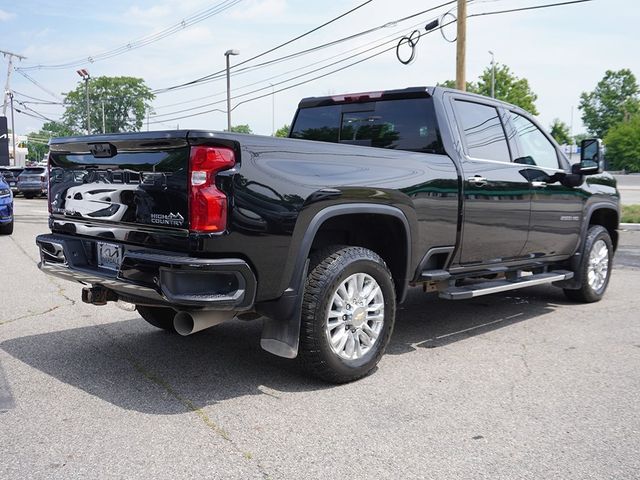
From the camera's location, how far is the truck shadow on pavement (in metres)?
3.94

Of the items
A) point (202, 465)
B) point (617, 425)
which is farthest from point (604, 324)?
point (202, 465)

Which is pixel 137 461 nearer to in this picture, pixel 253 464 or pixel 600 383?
pixel 253 464

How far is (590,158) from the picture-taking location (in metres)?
6.27

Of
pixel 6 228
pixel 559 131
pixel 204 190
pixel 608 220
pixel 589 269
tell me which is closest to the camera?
pixel 204 190

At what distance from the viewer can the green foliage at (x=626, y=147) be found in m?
64.1

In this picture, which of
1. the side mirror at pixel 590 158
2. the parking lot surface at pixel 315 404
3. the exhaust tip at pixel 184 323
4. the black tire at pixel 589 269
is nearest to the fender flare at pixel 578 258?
the black tire at pixel 589 269

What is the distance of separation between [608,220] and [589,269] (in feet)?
2.80

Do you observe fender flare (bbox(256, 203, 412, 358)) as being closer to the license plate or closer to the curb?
the license plate

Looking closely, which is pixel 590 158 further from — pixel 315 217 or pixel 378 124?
pixel 315 217

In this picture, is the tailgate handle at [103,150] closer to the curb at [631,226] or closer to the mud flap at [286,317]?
the mud flap at [286,317]

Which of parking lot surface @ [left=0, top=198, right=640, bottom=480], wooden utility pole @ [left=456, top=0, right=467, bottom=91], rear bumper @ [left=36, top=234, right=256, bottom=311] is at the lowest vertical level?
parking lot surface @ [left=0, top=198, right=640, bottom=480]

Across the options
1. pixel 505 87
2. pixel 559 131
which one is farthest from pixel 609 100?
pixel 505 87

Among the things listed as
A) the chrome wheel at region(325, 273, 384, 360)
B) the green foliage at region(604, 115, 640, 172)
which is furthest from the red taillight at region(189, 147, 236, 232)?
the green foliage at region(604, 115, 640, 172)

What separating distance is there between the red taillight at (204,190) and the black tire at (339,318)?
809mm
